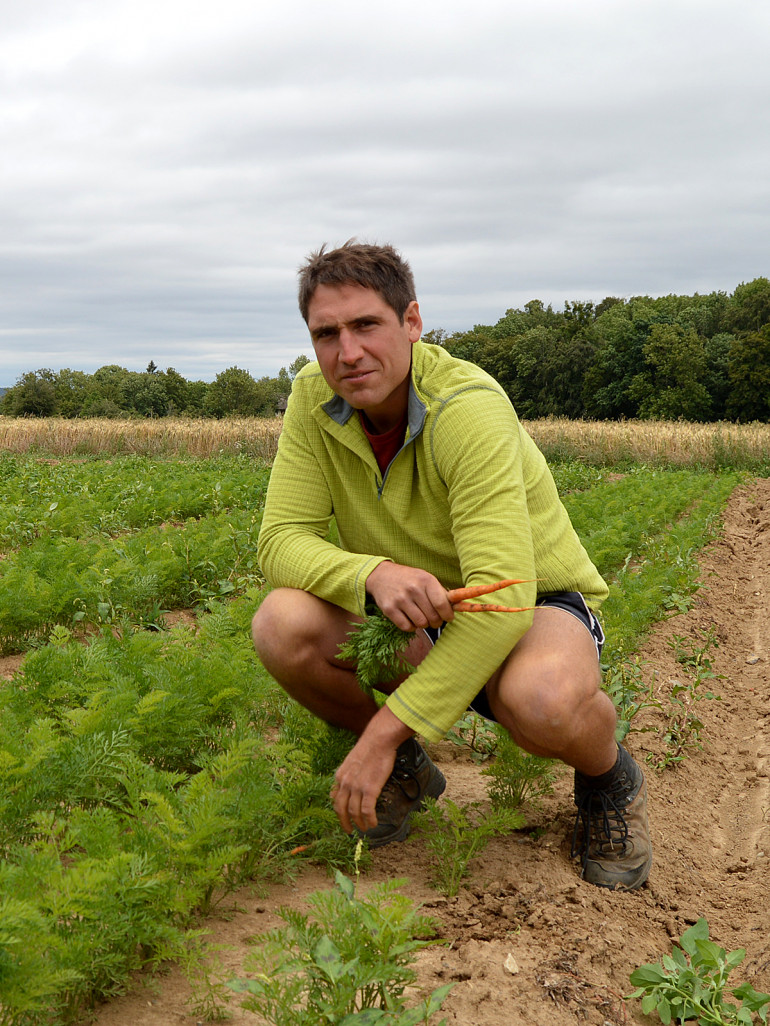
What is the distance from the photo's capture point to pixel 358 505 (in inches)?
125

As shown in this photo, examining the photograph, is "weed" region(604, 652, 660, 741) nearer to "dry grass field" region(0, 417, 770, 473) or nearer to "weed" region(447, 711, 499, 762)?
"weed" region(447, 711, 499, 762)

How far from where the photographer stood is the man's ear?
303cm

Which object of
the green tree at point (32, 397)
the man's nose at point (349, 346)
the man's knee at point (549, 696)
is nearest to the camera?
the man's knee at point (549, 696)

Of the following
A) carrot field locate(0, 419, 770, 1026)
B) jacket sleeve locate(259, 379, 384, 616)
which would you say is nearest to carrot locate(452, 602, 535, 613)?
jacket sleeve locate(259, 379, 384, 616)

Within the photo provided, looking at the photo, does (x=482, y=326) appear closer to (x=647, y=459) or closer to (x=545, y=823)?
(x=647, y=459)

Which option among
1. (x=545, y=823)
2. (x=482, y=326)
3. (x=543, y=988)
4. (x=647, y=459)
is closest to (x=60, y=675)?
(x=545, y=823)

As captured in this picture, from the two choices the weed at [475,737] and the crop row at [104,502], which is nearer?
the weed at [475,737]

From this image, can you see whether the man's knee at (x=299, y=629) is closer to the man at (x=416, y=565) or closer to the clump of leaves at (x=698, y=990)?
the man at (x=416, y=565)

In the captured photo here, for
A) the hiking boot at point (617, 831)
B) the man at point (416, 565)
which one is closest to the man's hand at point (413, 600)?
the man at point (416, 565)

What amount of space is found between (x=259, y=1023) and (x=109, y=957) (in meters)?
0.43

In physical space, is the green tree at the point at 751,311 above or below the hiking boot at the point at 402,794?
above

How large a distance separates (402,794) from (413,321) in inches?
68.6

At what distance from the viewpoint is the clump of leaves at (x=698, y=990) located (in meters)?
2.36

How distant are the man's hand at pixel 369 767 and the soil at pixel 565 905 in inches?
18.1
